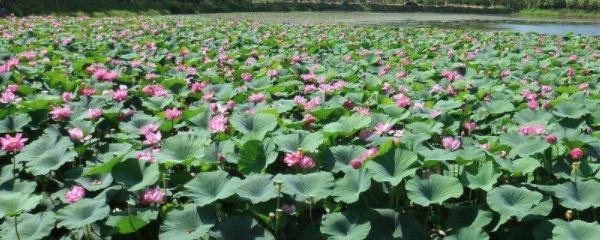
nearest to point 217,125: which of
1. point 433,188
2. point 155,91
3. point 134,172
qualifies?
point 134,172

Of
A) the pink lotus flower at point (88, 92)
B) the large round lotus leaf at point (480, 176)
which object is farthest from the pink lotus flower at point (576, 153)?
the pink lotus flower at point (88, 92)

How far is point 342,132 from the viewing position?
2.58 m

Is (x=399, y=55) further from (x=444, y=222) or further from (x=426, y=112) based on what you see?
(x=444, y=222)

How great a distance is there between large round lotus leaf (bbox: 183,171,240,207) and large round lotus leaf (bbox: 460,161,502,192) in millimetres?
933

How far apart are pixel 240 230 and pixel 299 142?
2.13ft

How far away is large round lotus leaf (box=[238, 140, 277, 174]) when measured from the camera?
2.28m

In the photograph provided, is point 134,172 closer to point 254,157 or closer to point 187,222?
point 187,222

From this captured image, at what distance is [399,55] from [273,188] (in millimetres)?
5044

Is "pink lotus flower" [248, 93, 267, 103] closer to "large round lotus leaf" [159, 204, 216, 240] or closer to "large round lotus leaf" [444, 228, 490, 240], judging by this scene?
"large round lotus leaf" [159, 204, 216, 240]

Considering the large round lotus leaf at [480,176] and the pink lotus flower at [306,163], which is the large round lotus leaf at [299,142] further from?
the large round lotus leaf at [480,176]

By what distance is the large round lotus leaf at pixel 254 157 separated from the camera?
2.28 m

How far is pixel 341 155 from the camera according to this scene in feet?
7.76

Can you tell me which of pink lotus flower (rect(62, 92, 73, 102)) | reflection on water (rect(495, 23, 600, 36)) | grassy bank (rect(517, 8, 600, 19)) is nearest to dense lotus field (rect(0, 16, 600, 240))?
pink lotus flower (rect(62, 92, 73, 102))

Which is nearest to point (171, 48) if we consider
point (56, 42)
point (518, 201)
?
point (56, 42)
